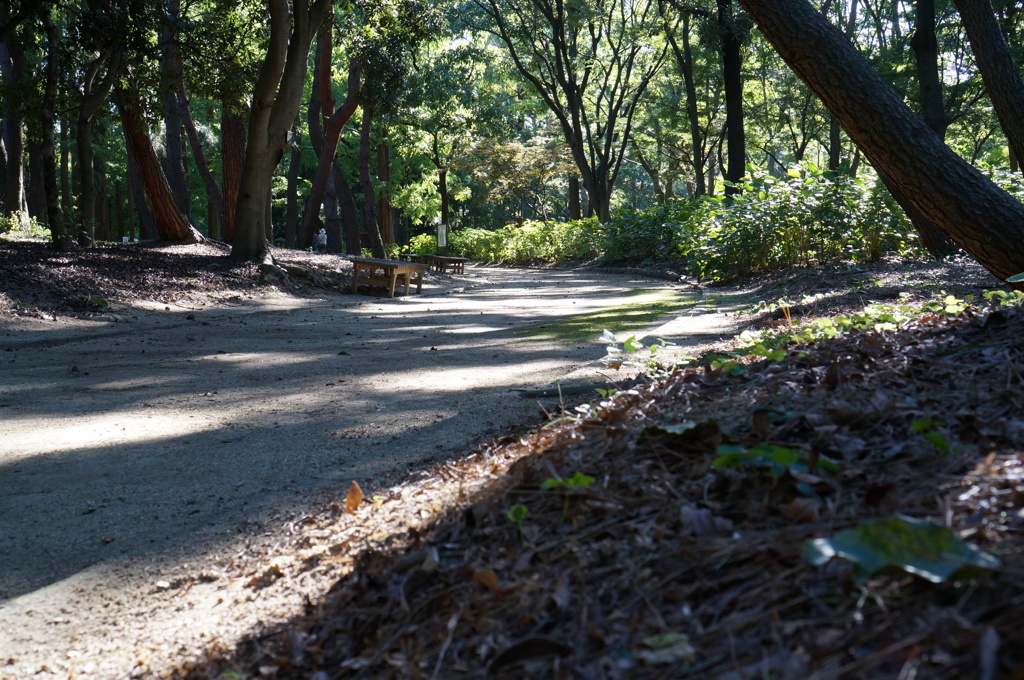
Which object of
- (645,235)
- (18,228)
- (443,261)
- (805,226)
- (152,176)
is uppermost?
(152,176)

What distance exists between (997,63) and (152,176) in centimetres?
1477

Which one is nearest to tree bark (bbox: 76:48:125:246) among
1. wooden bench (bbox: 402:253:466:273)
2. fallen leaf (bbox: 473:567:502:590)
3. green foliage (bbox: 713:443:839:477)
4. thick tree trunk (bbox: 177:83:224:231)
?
thick tree trunk (bbox: 177:83:224:231)

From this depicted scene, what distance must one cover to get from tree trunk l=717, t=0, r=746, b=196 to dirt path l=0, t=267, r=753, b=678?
37.7 feet

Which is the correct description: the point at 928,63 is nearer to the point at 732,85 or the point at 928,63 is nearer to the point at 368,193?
the point at 732,85

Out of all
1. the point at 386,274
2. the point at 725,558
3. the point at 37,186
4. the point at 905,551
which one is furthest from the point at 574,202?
the point at 905,551

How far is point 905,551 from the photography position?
1557mm

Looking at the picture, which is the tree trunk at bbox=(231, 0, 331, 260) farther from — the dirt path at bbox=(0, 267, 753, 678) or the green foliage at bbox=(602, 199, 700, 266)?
the green foliage at bbox=(602, 199, 700, 266)

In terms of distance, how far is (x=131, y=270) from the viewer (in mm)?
12461

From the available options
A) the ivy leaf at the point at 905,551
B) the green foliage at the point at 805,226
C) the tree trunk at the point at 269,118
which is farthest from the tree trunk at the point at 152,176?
the ivy leaf at the point at 905,551

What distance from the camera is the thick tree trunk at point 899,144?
4.54m

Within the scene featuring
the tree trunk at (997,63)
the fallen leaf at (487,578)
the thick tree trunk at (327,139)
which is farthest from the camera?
the thick tree trunk at (327,139)

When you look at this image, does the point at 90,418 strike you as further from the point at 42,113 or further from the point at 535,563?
the point at 42,113

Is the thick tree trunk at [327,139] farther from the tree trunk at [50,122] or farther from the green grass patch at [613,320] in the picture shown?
the green grass patch at [613,320]

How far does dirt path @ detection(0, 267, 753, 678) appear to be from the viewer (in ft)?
8.61
